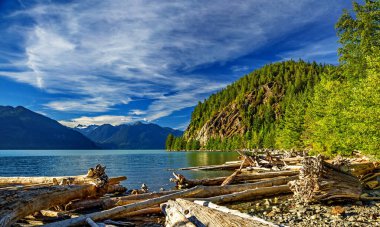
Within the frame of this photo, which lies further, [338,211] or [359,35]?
[359,35]

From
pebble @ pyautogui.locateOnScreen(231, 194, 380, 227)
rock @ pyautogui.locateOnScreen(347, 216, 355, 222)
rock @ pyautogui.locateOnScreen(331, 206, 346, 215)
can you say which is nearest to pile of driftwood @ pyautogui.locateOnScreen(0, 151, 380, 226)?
pebble @ pyautogui.locateOnScreen(231, 194, 380, 227)

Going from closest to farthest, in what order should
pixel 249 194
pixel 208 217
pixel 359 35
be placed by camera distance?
pixel 208 217 < pixel 249 194 < pixel 359 35

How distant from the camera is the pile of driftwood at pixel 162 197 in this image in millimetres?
9617

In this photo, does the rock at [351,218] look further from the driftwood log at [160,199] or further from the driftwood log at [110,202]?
the driftwood log at [110,202]

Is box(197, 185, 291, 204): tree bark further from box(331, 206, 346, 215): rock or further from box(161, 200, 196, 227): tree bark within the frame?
box(331, 206, 346, 215): rock

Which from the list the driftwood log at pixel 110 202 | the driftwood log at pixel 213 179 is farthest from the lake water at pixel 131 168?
the driftwood log at pixel 110 202

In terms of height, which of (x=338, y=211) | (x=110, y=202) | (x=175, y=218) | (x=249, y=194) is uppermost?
(x=175, y=218)

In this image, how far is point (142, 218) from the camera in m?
13.4

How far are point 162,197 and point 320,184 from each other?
768cm

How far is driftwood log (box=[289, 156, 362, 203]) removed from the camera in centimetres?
1466

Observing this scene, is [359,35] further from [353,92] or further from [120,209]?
[120,209]

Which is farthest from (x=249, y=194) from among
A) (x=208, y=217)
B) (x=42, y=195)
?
(x=42, y=195)

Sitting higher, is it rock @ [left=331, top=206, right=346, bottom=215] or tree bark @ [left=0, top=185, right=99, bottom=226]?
tree bark @ [left=0, top=185, right=99, bottom=226]

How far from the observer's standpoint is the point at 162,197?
46.0 feet
